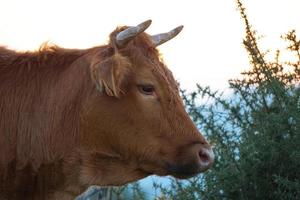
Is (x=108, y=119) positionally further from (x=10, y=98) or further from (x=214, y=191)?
(x=214, y=191)

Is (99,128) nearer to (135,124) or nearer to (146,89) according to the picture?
(135,124)

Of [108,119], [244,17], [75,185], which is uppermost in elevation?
[244,17]

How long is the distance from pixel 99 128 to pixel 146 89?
47 centimetres

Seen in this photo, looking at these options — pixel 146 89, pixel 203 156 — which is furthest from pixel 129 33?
pixel 203 156

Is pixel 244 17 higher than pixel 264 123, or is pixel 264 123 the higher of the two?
pixel 244 17

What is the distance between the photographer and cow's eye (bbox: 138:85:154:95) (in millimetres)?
8250

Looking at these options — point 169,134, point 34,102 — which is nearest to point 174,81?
point 169,134

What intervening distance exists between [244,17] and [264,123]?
41.2 inches

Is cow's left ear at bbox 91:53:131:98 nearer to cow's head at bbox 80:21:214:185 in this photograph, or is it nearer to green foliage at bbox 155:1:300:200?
cow's head at bbox 80:21:214:185

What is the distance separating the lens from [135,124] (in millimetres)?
8250

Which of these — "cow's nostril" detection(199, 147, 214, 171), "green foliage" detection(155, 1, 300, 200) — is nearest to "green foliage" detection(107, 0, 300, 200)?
"green foliage" detection(155, 1, 300, 200)

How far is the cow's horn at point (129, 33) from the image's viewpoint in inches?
319

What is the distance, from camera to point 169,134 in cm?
827

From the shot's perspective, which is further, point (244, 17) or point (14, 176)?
point (244, 17)
